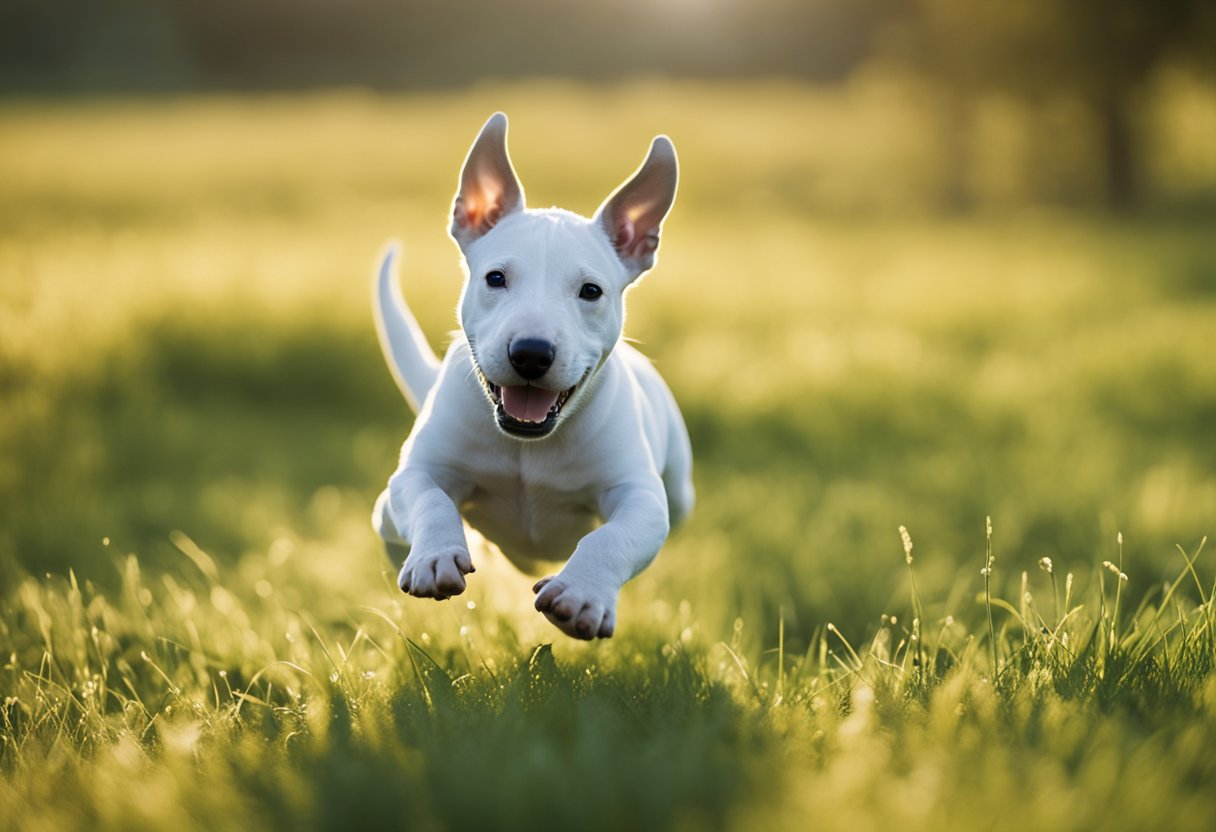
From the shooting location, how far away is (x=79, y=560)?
244 inches

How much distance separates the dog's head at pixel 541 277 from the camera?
3.35 meters

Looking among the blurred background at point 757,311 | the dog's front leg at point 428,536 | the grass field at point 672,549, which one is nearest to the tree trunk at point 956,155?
the blurred background at point 757,311

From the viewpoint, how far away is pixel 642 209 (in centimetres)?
400

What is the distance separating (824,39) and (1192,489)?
1787 inches

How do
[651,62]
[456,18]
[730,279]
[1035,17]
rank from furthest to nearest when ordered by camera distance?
[456,18] → [651,62] → [1035,17] → [730,279]

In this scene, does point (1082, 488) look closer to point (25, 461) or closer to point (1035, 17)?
point (25, 461)

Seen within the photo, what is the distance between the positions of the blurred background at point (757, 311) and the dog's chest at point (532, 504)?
88 cm

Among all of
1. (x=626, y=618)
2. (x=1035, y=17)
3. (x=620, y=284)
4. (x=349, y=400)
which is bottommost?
(x=349, y=400)

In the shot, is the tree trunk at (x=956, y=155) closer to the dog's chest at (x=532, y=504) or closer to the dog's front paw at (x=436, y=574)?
the dog's chest at (x=532, y=504)

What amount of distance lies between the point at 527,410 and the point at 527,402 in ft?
0.08

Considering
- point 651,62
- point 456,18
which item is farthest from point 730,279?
point 456,18

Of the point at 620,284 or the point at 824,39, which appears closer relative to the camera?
the point at 620,284

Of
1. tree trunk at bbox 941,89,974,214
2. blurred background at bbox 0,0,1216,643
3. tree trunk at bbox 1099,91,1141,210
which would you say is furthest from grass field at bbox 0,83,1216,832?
tree trunk at bbox 941,89,974,214

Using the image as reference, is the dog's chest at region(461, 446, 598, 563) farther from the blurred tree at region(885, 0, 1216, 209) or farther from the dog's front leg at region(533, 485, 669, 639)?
the blurred tree at region(885, 0, 1216, 209)
